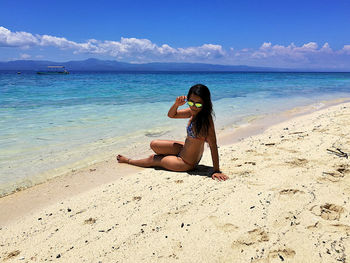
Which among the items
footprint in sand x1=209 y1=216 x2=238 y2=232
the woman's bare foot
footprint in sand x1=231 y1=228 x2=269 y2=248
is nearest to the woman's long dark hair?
footprint in sand x1=209 y1=216 x2=238 y2=232

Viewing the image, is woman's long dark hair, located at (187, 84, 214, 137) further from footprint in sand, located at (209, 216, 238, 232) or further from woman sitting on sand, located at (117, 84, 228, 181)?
footprint in sand, located at (209, 216, 238, 232)

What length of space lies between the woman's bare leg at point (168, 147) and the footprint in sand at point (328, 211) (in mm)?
2138

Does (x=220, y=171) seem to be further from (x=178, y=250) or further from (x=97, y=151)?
(x=97, y=151)

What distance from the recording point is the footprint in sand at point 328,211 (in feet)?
8.50

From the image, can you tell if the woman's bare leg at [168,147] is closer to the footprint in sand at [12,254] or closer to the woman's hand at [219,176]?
the woman's hand at [219,176]

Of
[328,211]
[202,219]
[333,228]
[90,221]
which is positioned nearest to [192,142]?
[202,219]

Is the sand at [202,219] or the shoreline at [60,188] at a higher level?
the sand at [202,219]

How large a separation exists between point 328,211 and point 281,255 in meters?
0.92

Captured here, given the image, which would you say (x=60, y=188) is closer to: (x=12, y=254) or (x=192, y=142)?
(x=12, y=254)

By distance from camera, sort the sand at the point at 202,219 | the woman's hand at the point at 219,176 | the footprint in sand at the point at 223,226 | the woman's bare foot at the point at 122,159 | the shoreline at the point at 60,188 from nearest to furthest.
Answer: the sand at the point at 202,219, the footprint in sand at the point at 223,226, the shoreline at the point at 60,188, the woman's hand at the point at 219,176, the woman's bare foot at the point at 122,159

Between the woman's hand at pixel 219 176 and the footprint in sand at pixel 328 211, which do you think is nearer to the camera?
the footprint in sand at pixel 328 211

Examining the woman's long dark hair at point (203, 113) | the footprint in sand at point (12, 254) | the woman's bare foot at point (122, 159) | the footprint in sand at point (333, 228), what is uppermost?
the woman's long dark hair at point (203, 113)

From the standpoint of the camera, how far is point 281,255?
2121mm

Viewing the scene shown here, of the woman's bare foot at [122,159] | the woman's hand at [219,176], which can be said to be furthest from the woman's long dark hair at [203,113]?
the woman's bare foot at [122,159]
